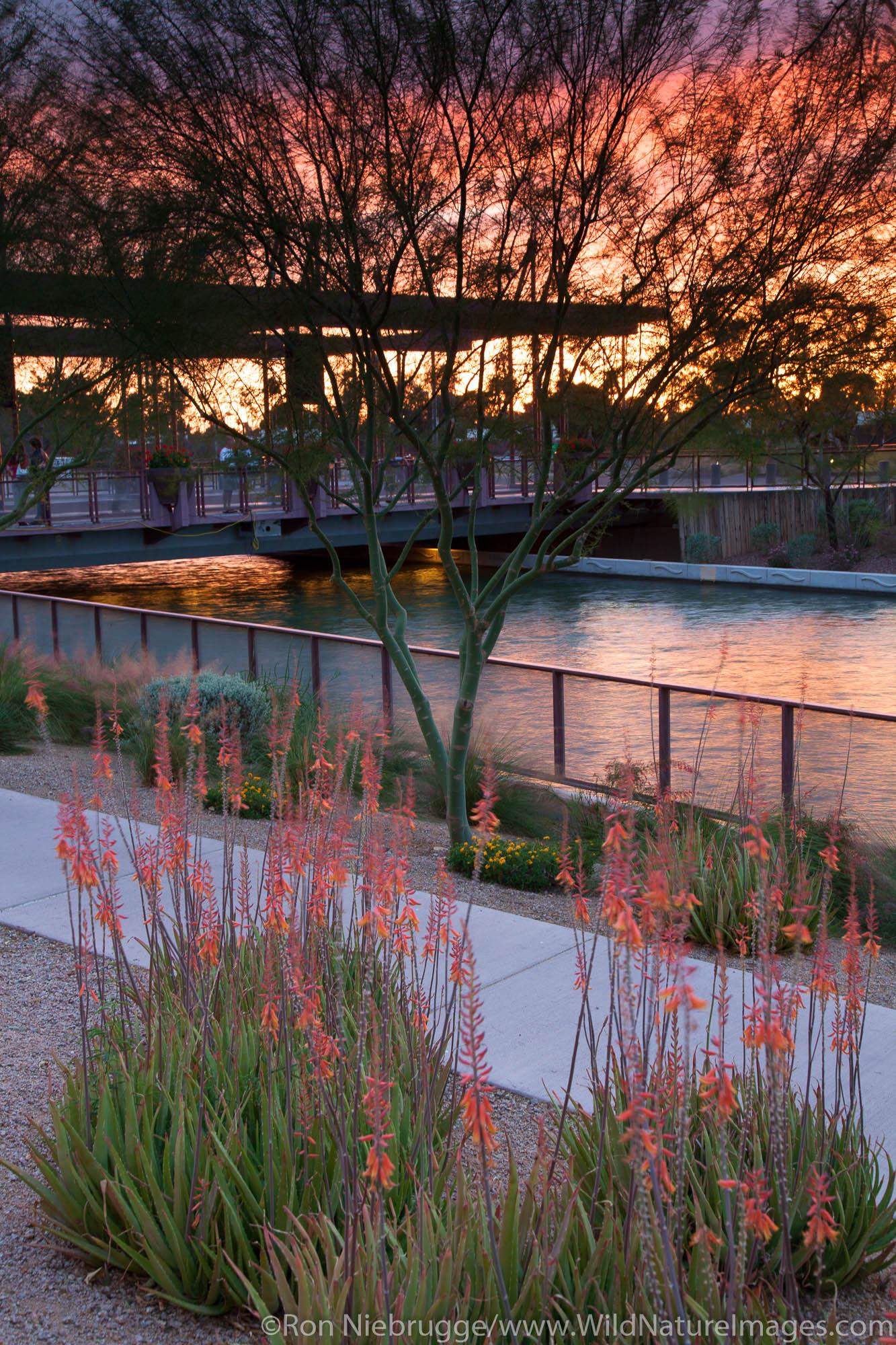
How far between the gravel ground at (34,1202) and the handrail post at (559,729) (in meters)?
3.18

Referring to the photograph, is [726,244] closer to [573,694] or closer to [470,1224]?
[573,694]

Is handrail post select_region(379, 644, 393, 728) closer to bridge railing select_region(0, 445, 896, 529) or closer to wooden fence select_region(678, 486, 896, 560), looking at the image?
bridge railing select_region(0, 445, 896, 529)

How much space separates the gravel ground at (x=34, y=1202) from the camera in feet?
11.5

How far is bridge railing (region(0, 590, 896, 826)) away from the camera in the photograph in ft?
29.3

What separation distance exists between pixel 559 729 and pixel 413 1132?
750 cm

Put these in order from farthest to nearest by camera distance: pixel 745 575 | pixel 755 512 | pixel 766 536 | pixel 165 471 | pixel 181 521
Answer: pixel 755 512, pixel 766 536, pixel 745 575, pixel 181 521, pixel 165 471

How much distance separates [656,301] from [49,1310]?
753 centimetres

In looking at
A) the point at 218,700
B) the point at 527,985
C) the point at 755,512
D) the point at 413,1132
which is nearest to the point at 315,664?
the point at 218,700

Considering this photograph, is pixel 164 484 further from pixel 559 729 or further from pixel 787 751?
pixel 787 751

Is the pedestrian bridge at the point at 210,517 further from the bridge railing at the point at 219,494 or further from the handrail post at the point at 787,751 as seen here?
the handrail post at the point at 787,751

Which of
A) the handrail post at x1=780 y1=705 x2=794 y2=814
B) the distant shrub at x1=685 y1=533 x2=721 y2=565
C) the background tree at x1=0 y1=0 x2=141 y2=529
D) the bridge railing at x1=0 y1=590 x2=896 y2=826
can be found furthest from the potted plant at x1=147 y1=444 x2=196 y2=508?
the handrail post at x1=780 y1=705 x2=794 y2=814

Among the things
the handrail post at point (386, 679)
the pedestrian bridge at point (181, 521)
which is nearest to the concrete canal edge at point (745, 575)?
the pedestrian bridge at point (181, 521)

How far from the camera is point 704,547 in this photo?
40344 millimetres

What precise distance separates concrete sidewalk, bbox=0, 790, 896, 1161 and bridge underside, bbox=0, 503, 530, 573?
75.4ft
